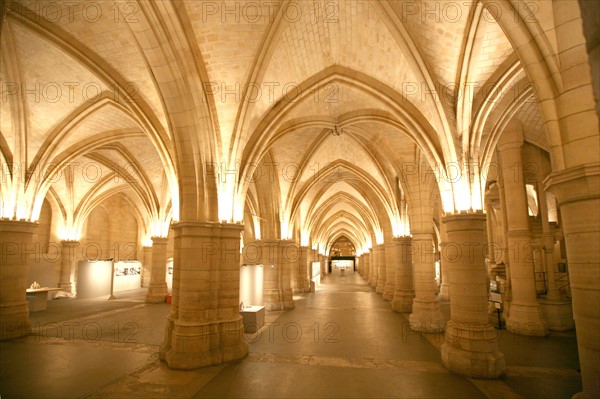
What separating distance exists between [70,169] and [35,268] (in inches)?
229

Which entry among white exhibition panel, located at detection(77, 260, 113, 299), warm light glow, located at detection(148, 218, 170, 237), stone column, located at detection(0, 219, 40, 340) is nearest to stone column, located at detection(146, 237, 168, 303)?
warm light glow, located at detection(148, 218, 170, 237)

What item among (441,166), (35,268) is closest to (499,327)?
(441,166)

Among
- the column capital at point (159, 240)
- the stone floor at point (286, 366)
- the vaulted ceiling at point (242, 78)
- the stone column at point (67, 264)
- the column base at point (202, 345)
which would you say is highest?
the vaulted ceiling at point (242, 78)

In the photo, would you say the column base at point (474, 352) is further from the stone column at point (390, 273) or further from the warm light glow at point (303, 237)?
the warm light glow at point (303, 237)

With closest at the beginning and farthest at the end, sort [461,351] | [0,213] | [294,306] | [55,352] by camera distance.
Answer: [461,351]
[55,352]
[0,213]
[294,306]

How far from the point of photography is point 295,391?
19.8ft

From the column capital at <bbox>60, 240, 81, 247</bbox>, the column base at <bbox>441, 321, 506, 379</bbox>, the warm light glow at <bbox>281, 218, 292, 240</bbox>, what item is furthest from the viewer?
the column capital at <bbox>60, 240, 81, 247</bbox>

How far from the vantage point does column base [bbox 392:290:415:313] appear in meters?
→ 14.6

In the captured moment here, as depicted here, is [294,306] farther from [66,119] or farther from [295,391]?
[66,119]

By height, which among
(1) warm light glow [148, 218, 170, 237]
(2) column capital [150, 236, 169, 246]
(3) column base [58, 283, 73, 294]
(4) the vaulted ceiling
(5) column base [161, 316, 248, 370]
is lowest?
(5) column base [161, 316, 248, 370]

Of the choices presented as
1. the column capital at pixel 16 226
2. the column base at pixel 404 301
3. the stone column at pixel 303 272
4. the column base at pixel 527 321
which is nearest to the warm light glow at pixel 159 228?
the column capital at pixel 16 226

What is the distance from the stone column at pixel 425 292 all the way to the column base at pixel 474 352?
12.0 feet

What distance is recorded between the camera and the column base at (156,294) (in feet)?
54.8

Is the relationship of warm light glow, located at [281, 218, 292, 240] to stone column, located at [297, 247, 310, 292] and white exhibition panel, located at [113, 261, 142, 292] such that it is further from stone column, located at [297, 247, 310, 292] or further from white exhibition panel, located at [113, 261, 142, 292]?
white exhibition panel, located at [113, 261, 142, 292]
